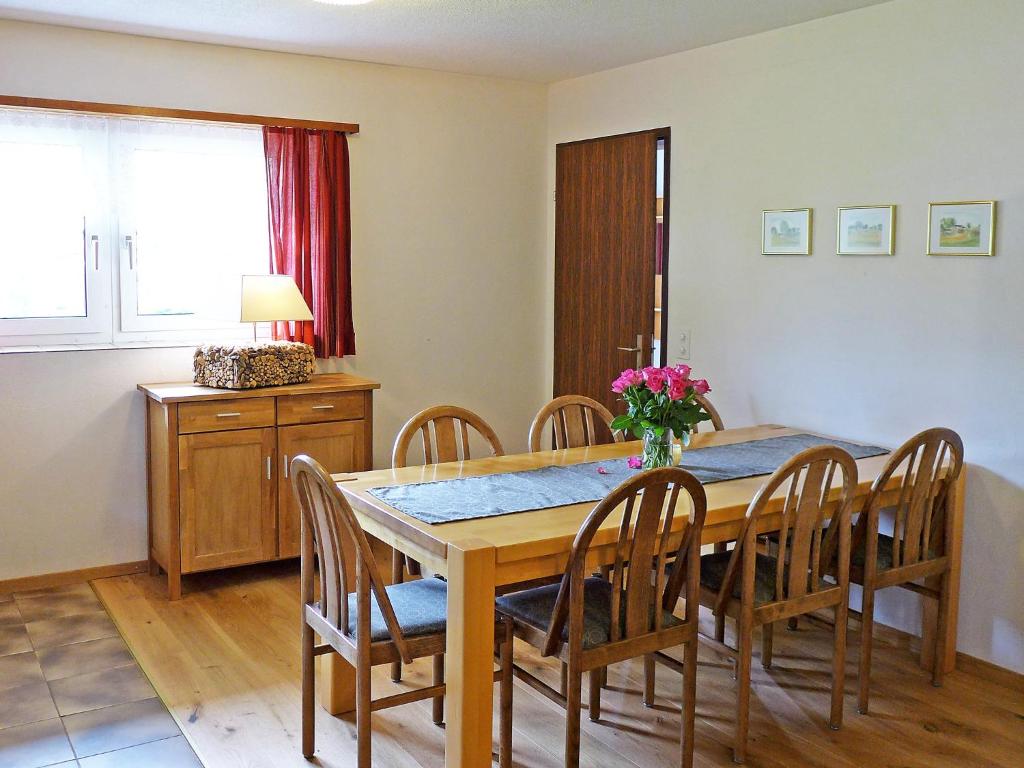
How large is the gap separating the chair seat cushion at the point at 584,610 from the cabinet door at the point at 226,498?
1789 mm

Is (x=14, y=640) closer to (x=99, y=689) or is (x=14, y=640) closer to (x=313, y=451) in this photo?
(x=99, y=689)

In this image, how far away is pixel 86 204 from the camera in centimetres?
431

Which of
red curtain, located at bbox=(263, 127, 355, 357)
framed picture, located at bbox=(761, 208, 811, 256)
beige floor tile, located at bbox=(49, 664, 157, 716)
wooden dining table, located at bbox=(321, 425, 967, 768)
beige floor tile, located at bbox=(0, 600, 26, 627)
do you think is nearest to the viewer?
wooden dining table, located at bbox=(321, 425, 967, 768)

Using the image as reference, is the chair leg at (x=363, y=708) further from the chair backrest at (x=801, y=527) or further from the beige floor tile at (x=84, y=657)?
the beige floor tile at (x=84, y=657)

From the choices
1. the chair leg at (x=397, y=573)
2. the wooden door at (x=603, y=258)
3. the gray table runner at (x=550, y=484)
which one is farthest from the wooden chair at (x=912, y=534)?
the wooden door at (x=603, y=258)

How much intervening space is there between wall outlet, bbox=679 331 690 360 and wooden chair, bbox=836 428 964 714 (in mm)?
1327

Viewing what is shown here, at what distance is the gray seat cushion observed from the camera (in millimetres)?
2662

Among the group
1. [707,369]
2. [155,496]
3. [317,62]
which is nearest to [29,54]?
[317,62]

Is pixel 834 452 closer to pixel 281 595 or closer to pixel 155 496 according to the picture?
pixel 281 595

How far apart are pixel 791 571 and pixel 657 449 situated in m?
0.57

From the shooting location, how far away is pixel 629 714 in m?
3.21

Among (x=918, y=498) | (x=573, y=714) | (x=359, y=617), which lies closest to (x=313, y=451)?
(x=359, y=617)

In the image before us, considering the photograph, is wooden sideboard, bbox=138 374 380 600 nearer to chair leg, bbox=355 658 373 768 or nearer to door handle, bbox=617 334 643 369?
door handle, bbox=617 334 643 369

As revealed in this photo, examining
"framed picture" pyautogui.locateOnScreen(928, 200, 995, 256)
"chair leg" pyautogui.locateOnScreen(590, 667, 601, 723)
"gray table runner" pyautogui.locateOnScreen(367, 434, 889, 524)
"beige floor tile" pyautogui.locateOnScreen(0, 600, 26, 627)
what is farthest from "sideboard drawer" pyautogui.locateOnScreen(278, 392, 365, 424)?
"framed picture" pyautogui.locateOnScreen(928, 200, 995, 256)
